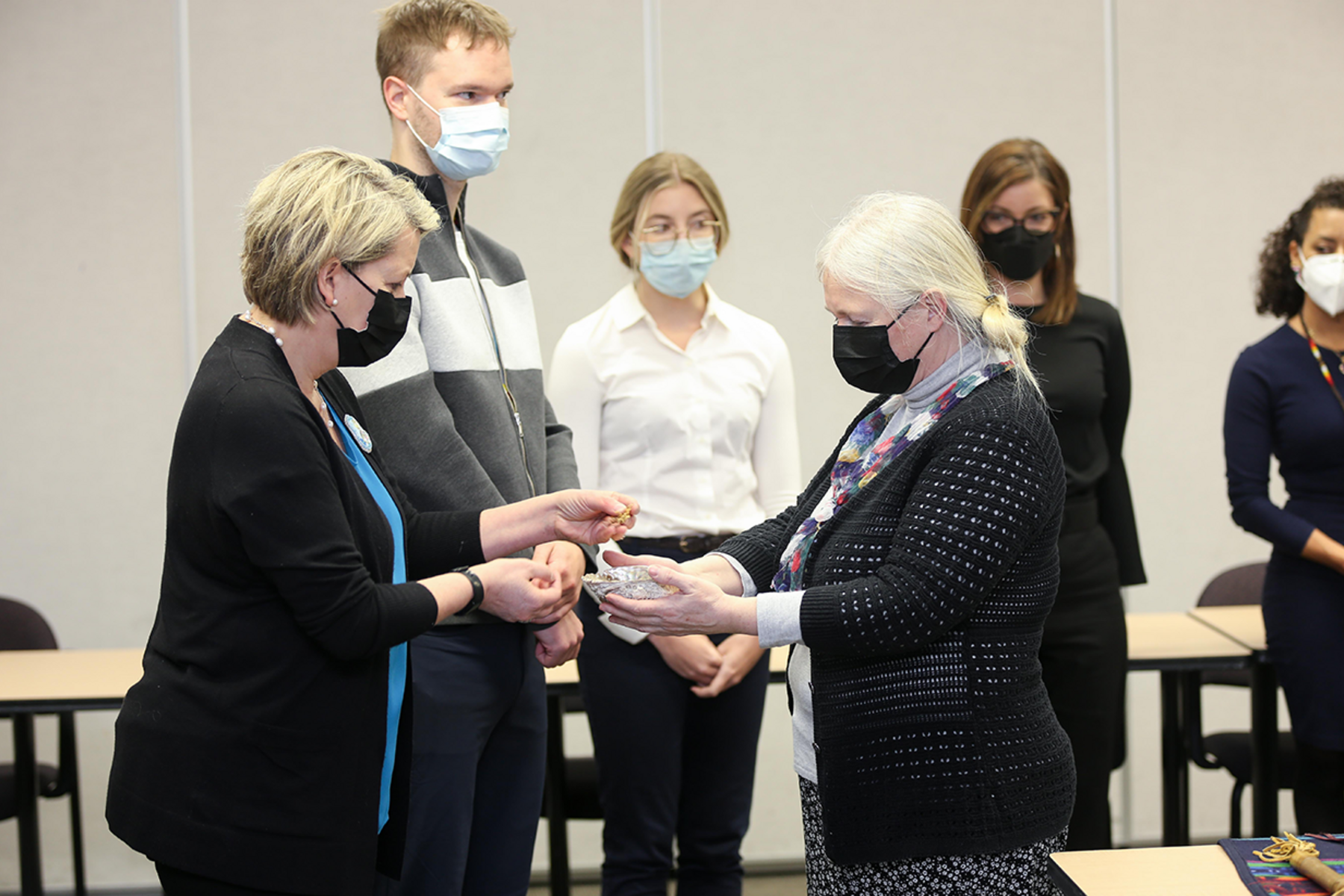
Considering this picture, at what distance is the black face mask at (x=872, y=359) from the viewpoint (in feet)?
5.59

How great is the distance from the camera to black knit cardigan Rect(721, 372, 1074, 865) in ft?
5.03

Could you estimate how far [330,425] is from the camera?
5.36ft

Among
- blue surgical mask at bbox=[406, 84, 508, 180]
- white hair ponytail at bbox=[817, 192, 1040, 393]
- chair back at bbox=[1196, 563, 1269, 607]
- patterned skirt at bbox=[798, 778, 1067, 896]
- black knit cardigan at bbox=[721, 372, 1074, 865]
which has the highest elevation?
blue surgical mask at bbox=[406, 84, 508, 180]

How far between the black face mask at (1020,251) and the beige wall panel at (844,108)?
147cm

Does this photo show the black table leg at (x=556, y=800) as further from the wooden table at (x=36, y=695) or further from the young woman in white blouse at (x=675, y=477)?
the wooden table at (x=36, y=695)

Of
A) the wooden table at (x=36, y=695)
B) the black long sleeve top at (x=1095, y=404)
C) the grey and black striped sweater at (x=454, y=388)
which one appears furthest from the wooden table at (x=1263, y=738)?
the wooden table at (x=36, y=695)

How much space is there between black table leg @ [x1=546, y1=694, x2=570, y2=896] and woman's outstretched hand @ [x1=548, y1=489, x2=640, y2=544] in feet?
3.82

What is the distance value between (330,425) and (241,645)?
0.36 meters

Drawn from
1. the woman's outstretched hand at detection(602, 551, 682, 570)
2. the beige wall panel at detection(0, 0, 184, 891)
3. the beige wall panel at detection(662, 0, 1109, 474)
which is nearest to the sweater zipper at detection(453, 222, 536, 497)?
the woman's outstretched hand at detection(602, 551, 682, 570)

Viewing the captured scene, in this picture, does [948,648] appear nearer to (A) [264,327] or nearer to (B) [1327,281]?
(A) [264,327]

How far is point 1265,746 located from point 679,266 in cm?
212

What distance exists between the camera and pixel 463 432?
198 centimetres

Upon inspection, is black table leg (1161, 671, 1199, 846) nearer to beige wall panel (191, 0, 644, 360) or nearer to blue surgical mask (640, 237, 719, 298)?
blue surgical mask (640, 237, 719, 298)

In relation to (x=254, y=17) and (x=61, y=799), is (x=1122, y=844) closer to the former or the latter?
(x=61, y=799)
